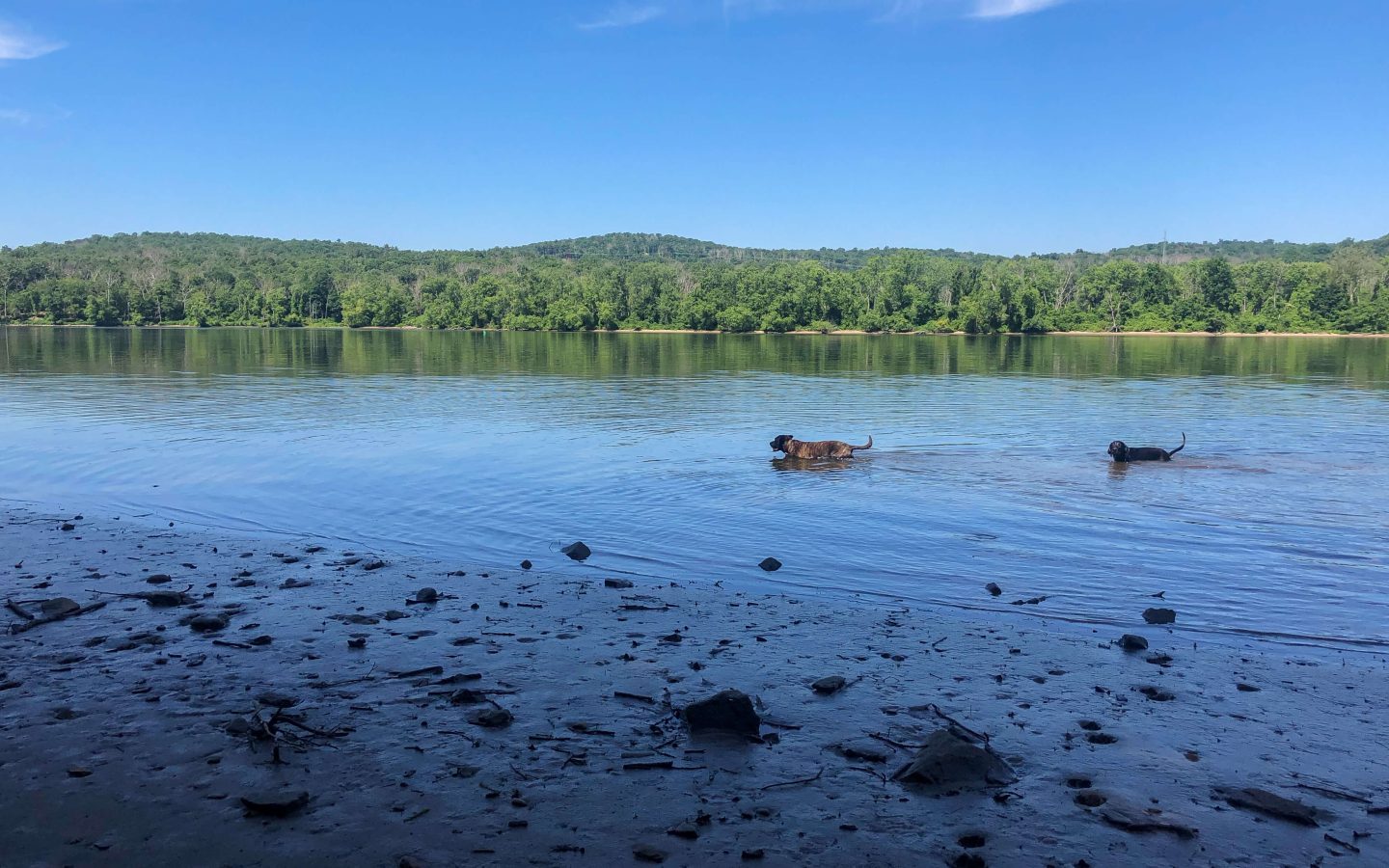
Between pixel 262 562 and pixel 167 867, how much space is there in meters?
8.84

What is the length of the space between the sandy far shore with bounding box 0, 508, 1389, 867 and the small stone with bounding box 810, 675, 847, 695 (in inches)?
4.1

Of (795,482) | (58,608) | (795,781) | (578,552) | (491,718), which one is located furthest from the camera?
(795,482)

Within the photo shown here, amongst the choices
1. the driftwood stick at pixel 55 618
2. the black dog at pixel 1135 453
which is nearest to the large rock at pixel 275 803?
the driftwood stick at pixel 55 618

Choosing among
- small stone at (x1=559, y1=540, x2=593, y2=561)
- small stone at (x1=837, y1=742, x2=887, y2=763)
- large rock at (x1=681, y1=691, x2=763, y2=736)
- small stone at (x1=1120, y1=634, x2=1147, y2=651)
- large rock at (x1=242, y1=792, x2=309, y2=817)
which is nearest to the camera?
large rock at (x1=242, y1=792, x2=309, y2=817)

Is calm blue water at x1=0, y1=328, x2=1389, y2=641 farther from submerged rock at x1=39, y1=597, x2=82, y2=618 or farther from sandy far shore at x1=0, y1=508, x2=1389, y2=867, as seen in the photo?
submerged rock at x1=39, y1=597, x2=82, y2=618

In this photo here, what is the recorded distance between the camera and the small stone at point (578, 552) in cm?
1495

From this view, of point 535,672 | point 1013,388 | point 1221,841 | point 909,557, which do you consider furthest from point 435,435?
point 1013,388

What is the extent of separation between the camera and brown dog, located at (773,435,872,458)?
85.6 feet

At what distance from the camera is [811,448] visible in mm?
26250

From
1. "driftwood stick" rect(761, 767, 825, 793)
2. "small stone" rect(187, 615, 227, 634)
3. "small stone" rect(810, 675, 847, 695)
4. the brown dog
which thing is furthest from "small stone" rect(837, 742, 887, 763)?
the brown dog

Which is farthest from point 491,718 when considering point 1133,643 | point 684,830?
point 1133,643

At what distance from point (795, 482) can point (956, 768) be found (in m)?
15.1

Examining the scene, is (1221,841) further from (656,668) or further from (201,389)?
(201,389)

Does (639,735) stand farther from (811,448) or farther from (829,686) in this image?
(811,448)
